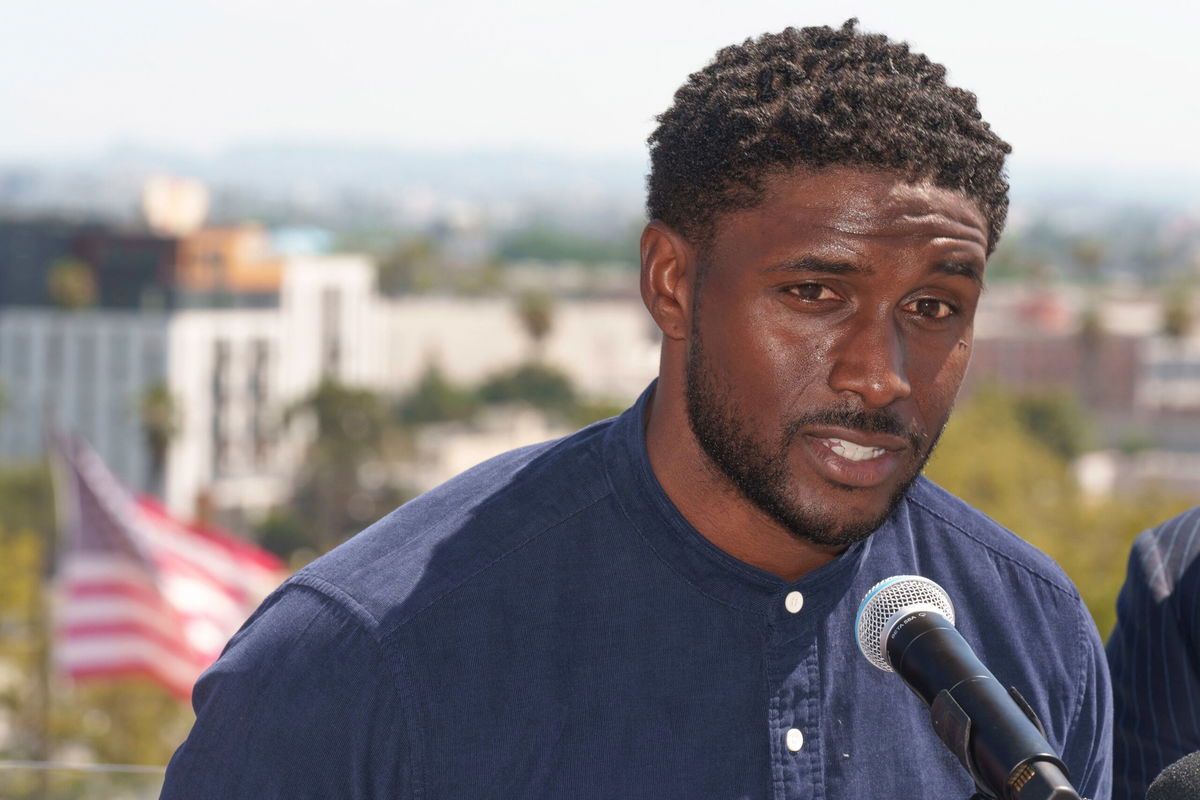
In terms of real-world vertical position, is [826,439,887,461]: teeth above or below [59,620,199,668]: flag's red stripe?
above

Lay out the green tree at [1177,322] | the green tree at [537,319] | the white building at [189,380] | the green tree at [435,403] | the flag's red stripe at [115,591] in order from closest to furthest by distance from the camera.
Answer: the flag's red stripe at [115,591] → the green tree at [1177,322] → the white building at [189,380] → the green tree at [435,403] → the green tree at [537,319]

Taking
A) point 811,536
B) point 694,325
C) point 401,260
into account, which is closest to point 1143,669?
point 811,536

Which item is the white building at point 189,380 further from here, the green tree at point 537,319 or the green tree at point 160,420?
the green tree at point 537,319

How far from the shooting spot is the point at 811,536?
2.00 m

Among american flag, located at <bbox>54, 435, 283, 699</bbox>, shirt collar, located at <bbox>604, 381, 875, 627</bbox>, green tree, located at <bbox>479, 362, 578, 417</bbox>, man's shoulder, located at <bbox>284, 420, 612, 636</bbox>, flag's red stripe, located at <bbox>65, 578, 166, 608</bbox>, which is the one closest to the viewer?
man's shoulder, located at <bbox>284, 420, 612, 636</bbox>

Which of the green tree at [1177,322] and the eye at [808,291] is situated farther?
the green tree at [1177,322]

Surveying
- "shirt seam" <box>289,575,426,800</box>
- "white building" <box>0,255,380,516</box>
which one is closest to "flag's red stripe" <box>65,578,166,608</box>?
"shirt seam" <box>289,575,426,800</box>

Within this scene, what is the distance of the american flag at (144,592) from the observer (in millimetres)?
16641

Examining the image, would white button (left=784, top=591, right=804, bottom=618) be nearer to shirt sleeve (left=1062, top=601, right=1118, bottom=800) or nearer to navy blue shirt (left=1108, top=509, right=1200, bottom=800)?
shirt sleeve (left=1062, top=601, right=1118, bottom=800)

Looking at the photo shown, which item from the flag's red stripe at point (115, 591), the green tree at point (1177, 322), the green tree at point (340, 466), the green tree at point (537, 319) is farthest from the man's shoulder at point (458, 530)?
the green tree at point (537, 319)

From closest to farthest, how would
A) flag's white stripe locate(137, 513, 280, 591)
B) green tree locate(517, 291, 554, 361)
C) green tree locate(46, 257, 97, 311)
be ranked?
flag's white stripe locate(137, 513, 280, 591)
green tree locate(46, 257, 97, 311)
green tree locate(517, 291, 554, 361)

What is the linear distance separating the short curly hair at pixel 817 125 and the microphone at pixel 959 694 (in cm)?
50

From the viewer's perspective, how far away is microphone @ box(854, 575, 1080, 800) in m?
1.57

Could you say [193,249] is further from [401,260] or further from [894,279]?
[894,279]
